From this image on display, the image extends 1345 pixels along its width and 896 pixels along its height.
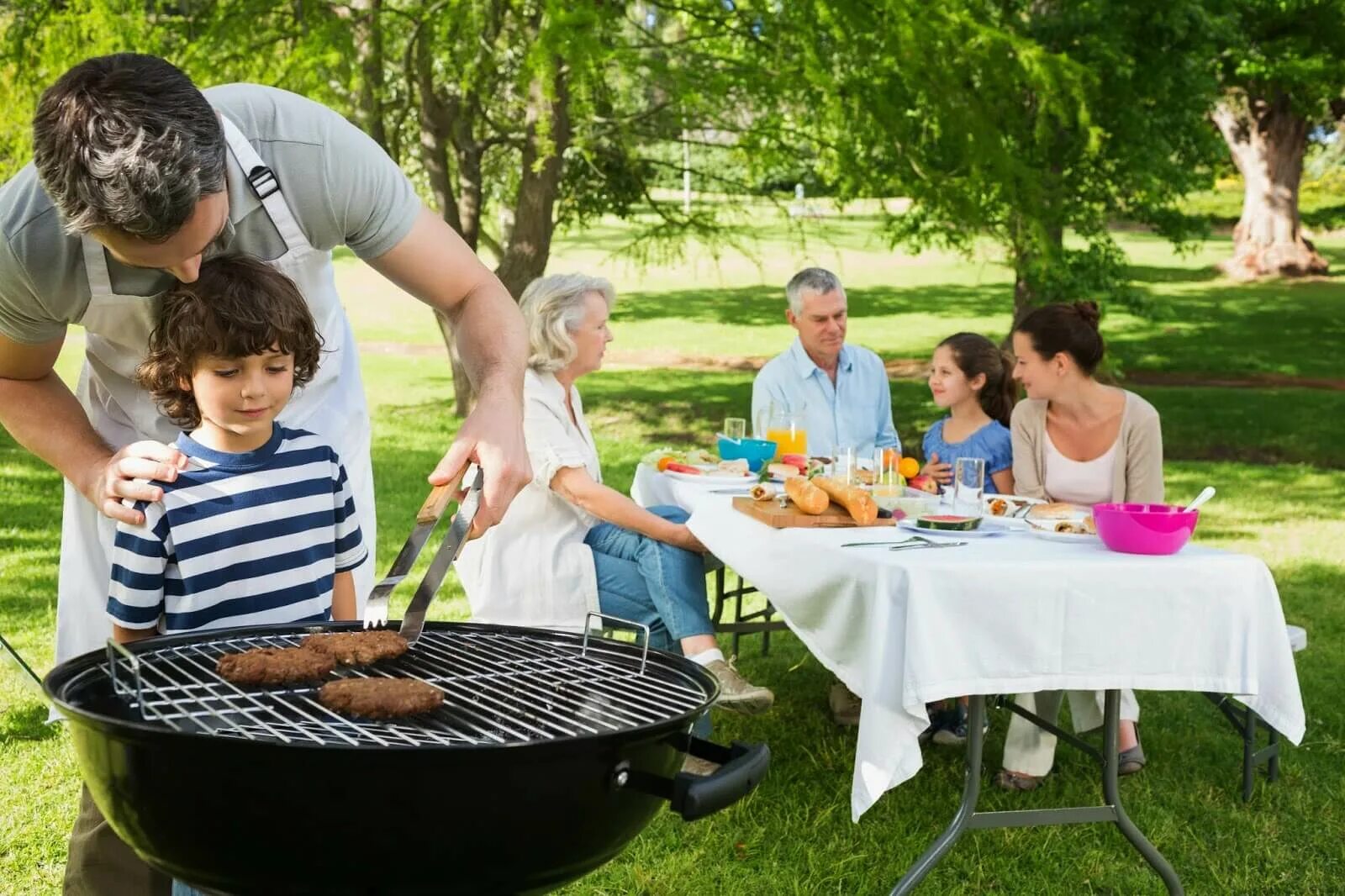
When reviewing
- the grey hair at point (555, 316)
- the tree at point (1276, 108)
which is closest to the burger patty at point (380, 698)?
the grey hair at point (555, 316)

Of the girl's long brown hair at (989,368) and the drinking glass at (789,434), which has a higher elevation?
the girl's long brown hair at (989,368)

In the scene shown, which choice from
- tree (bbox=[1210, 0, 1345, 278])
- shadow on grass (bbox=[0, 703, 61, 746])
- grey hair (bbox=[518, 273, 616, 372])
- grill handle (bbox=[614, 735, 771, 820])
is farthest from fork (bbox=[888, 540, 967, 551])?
tree (bbox=[1210, 0, 1345, 278])

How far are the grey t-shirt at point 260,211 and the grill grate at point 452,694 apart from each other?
552 millimetres

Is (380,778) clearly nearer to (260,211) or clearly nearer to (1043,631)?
(260,211)

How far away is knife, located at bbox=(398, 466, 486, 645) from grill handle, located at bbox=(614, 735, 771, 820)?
0.38 meters

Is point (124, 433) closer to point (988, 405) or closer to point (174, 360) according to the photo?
point (174, 360)

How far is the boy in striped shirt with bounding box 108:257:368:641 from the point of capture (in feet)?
6.98

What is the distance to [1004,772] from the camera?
4.27m

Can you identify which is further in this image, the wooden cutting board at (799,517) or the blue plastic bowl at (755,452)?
the blue plastic bowl at (755,452)

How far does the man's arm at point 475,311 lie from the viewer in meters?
2.18

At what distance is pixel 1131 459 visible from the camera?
4.47 meters

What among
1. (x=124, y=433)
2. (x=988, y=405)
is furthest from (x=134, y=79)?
(x=988, y=405)

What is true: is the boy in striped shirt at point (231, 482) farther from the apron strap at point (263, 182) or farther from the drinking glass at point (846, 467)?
the drinking glass at point (846, 467)

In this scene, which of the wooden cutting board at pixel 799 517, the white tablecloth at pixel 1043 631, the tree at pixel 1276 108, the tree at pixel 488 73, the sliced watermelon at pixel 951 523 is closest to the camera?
the white tablecloth at pixel 1043 631
